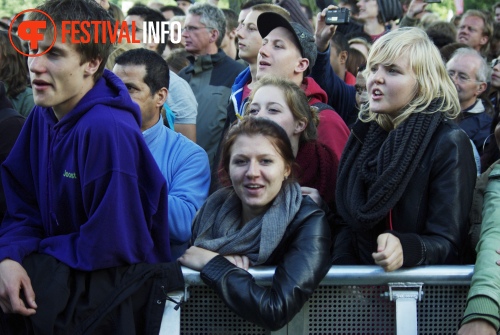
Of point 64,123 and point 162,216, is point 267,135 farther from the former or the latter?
point 64,123

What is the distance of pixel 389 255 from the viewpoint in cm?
334

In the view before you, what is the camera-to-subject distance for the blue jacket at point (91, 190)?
336 centimetres

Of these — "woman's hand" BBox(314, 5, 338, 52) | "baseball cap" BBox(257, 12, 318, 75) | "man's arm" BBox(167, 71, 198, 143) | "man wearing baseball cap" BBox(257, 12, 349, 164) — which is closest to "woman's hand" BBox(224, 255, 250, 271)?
"man wearing baseball cap" BBox(257, 12, 349, 164)

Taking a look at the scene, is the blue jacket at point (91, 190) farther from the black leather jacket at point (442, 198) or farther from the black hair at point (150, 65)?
the black hair at point (150, 65)

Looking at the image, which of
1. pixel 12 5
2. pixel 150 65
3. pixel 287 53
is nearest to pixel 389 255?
pixel 150 65

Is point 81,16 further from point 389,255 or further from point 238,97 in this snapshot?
point 238,97

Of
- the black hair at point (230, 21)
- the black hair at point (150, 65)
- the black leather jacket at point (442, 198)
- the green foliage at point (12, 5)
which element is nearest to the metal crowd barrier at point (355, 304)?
the black leather jacket at point (442, 198)

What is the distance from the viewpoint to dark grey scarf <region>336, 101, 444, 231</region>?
3.72 metres

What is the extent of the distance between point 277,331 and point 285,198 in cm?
60

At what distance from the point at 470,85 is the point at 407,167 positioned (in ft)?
10.9

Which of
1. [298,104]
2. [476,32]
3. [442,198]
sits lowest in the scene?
[442,198]

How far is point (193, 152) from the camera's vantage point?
15.9ft

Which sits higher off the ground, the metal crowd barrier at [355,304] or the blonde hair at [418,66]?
the blonde hair at [418,66]

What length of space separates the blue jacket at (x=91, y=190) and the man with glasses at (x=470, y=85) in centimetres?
354
